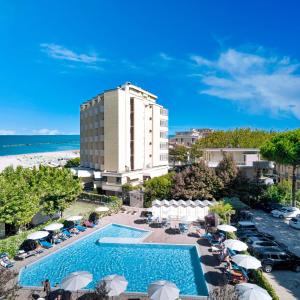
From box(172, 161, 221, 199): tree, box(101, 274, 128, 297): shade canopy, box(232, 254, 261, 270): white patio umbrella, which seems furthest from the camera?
box(172, 161, 221, 199): tree

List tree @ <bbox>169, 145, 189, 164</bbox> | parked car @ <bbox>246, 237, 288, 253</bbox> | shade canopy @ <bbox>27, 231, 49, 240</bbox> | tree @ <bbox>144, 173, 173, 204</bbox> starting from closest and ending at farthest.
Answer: parked car @ <bbox>246, 237, 288, 253</bbox> < shade canopy @ <bbox>27, 231, 49, 240</bbox> < tree @ <bbox>144, 173, 173, 204</bbox> < tree @ <bbox>169, 145, 189, 164</bbox>

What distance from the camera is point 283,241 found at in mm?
27641

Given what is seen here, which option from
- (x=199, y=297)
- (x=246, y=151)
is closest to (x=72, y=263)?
(x=199, y=297)

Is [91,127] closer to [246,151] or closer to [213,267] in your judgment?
[246,151]

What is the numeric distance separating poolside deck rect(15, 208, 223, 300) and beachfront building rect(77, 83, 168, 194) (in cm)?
1163

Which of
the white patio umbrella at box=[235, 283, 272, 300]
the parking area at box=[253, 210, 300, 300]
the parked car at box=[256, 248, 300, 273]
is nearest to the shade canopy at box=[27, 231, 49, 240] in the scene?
the white patio umbrella at box=[235, 283, 272, 300]

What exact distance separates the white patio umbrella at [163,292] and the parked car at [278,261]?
32.1ft

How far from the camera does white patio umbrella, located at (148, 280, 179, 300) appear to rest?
14.6m

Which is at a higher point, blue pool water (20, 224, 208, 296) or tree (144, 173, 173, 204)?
tree (144, 173, 173, 204)

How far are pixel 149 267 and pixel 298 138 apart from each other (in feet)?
94.5

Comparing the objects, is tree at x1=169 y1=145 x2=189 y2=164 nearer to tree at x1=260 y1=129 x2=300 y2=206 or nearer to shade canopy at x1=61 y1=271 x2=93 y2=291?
tree at x1=260 y1=129 x2=300 y2=206

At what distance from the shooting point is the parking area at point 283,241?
18125 mm

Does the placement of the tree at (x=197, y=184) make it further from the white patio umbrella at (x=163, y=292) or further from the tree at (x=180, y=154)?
the tree at (x=180, y=154)

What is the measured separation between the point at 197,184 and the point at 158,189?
5976 millimetres
